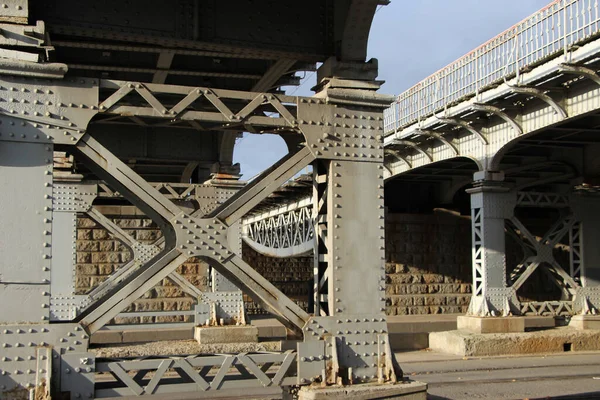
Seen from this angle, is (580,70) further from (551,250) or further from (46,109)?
(46,109)

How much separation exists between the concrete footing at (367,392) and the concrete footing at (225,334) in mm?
9289

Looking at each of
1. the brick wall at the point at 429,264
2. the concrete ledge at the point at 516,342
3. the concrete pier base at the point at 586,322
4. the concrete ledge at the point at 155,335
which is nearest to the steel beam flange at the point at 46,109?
the concrete ledge at the point at 155,335

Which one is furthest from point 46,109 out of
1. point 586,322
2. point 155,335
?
point 586,322

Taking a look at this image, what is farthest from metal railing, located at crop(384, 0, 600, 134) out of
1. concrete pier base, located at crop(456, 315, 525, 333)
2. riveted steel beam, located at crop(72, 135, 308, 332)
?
riveted steel beam, located at crop(72, 135, 308, 332)

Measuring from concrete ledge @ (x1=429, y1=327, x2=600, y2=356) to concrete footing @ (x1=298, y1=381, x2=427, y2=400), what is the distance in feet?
41.6

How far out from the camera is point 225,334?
1747 centimetres

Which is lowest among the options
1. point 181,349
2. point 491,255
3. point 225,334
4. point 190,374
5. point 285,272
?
point 181,349

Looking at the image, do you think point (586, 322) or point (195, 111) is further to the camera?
point (586, 322)

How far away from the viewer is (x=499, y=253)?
71.7 feet

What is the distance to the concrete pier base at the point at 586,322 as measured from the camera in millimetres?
22406

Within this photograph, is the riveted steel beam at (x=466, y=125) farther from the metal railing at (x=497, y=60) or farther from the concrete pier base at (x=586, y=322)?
the concrete pier base at (x=586, y=322)

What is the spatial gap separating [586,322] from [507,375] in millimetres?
6642

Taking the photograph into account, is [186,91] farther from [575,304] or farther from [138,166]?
[575,304]

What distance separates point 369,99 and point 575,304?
1674cm
